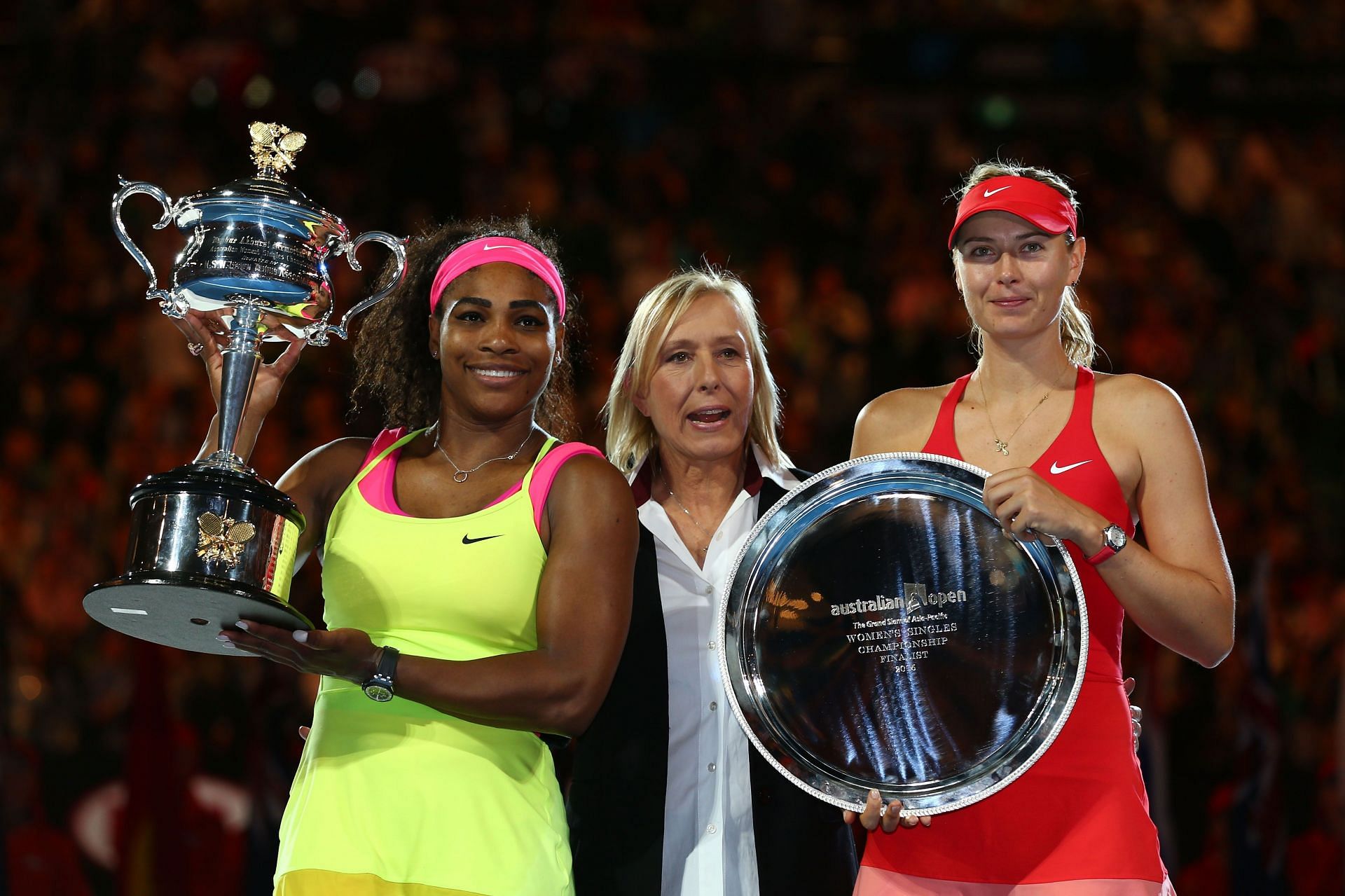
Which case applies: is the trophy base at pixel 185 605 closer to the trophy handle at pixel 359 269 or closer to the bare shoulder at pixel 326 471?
the bare shoulder at pixel 326 471

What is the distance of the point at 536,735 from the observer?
212 centimetres

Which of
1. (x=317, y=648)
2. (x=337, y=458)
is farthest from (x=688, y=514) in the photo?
(x=317, y=648)

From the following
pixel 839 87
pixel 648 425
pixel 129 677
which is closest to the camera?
pixel 648 425

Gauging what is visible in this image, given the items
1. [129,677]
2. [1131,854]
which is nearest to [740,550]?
[1131,854]

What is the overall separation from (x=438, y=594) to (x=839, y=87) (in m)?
6.56

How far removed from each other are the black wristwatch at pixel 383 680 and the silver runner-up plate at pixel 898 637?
1.79 feet

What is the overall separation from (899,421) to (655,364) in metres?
0.50

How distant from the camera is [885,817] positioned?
215cm

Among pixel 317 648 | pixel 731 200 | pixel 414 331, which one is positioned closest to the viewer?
pixel 317 648

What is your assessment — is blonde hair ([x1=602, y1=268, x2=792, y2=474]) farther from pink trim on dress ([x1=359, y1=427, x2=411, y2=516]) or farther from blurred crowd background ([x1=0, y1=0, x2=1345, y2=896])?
blurred crowd background ([x1=0, y1=0, x2=1345, y2=896])

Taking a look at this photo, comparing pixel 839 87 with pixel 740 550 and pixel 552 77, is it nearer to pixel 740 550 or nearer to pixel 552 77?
Result: pixel 552 77

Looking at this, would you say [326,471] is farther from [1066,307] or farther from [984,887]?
[1066,307]

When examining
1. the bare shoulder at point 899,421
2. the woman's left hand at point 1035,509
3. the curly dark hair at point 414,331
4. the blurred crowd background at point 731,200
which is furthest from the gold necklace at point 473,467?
the blurred crowd background at point 731,200

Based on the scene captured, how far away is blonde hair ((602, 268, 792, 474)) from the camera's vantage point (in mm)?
2699
